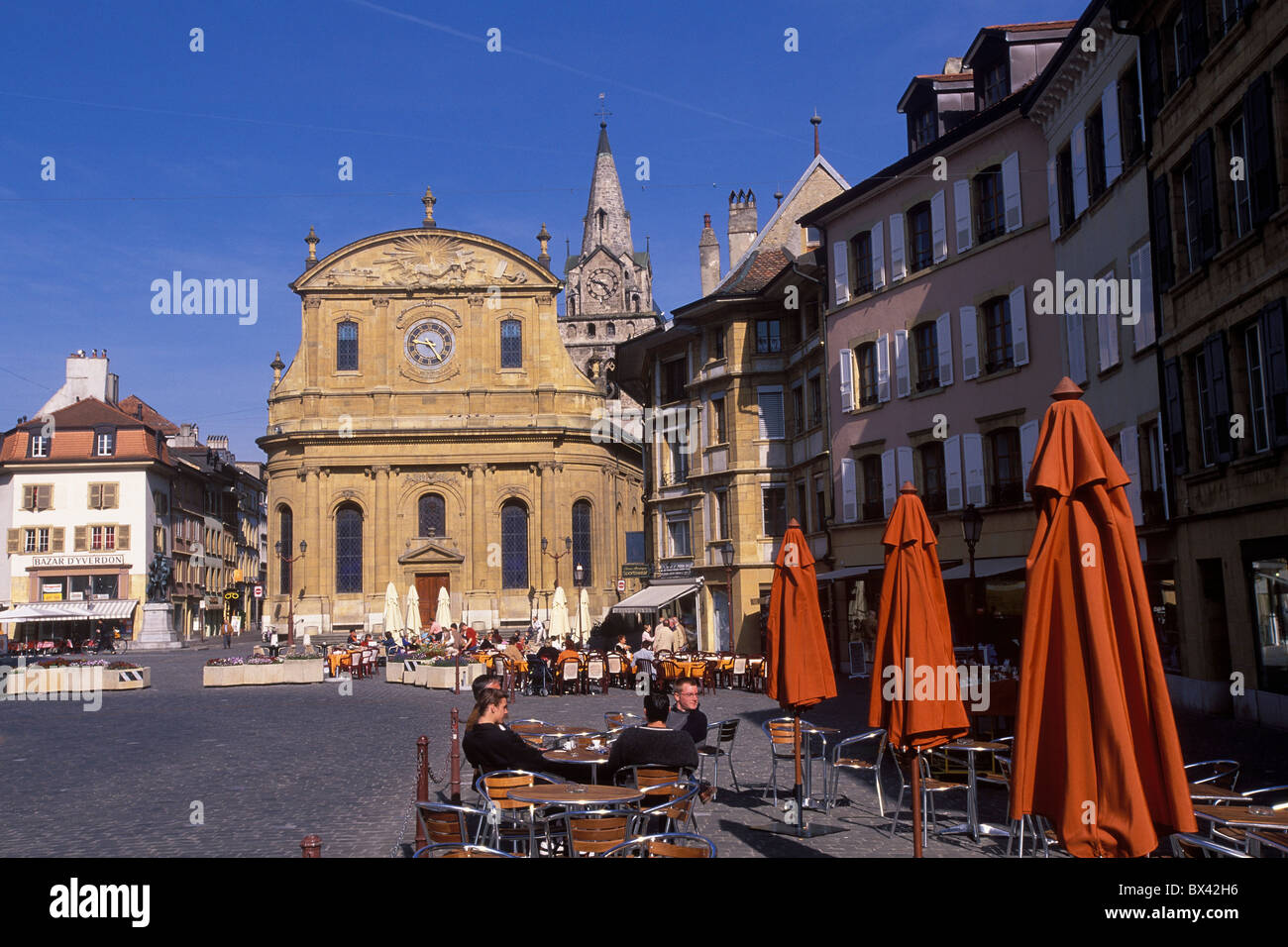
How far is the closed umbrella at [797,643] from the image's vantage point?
34.5 feet

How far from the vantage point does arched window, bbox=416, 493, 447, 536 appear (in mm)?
55719

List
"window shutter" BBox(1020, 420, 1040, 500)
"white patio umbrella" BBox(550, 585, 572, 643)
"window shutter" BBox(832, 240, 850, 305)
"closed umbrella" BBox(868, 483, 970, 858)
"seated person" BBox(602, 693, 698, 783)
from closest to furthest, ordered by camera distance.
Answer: "closed umbrella" BBox(868, 483, 970, 858), "seated person" BBox(602, 693, 698, 783), "window shutter" BBox(1020, 420, 1040, 500), "window shutter" BBox(832, 240, 850, 305), "white patio umbrella" BBox(550, 585, 572, 643)

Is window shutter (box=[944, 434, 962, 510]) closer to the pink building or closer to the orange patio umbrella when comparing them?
the pink building

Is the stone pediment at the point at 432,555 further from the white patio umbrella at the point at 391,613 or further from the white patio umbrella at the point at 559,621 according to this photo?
Answer: the white patio umbrella at the point at 559,621

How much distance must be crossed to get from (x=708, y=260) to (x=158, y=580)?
32.9 m

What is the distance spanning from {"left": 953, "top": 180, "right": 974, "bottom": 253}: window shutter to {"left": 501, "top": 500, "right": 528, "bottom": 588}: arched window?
112 ft

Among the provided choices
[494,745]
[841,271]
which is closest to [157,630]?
[841,271]

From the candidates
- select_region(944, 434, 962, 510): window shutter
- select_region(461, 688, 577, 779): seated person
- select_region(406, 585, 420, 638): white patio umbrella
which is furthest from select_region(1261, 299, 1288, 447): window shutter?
select_region(406, 585, 420, 638): white patio umbrella

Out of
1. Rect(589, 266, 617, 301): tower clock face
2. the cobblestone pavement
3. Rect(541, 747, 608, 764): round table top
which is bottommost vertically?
the cobblestone pavement

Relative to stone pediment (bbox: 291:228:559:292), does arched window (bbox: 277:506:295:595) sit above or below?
below

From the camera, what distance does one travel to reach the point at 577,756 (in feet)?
33.4
